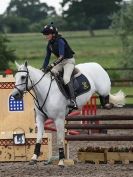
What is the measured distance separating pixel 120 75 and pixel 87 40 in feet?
111

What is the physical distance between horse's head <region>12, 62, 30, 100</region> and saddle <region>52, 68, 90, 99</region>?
1.96 ft

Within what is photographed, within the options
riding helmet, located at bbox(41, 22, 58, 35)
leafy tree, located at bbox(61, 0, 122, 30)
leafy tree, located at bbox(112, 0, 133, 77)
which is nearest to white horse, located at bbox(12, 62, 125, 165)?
riding helmet, located at bbox(41, 22, 58, 35)

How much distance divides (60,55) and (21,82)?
0.87 meters

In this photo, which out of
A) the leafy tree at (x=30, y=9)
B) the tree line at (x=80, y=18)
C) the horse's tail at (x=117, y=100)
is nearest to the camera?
the horse's tail at (x=117, y=100)

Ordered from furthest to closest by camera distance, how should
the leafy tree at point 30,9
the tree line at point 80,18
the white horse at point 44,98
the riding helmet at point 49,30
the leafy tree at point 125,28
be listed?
the leafy tree at point 30,9 < the tree line at point 80,18 < the leafy tree at point 125,28 < the riding helmet at point 49,30 < the white horse at point 44,98

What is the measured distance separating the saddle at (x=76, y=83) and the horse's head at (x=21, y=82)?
597 mm

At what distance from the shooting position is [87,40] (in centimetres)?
7394

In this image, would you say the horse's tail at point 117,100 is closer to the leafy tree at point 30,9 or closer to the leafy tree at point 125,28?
the leafy tree at point 125,28

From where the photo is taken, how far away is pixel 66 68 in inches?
481

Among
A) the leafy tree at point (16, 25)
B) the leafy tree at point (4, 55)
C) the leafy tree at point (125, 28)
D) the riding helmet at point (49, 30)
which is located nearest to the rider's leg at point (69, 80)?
the riding helmet at point (49, 30)

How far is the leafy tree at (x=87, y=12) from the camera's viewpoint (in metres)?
102

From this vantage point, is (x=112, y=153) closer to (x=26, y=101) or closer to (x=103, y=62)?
(x=26, y=101)

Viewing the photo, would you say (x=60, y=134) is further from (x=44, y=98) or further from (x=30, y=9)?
(x=30, y=9)

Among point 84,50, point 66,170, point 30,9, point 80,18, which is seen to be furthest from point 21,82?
point 30,9
